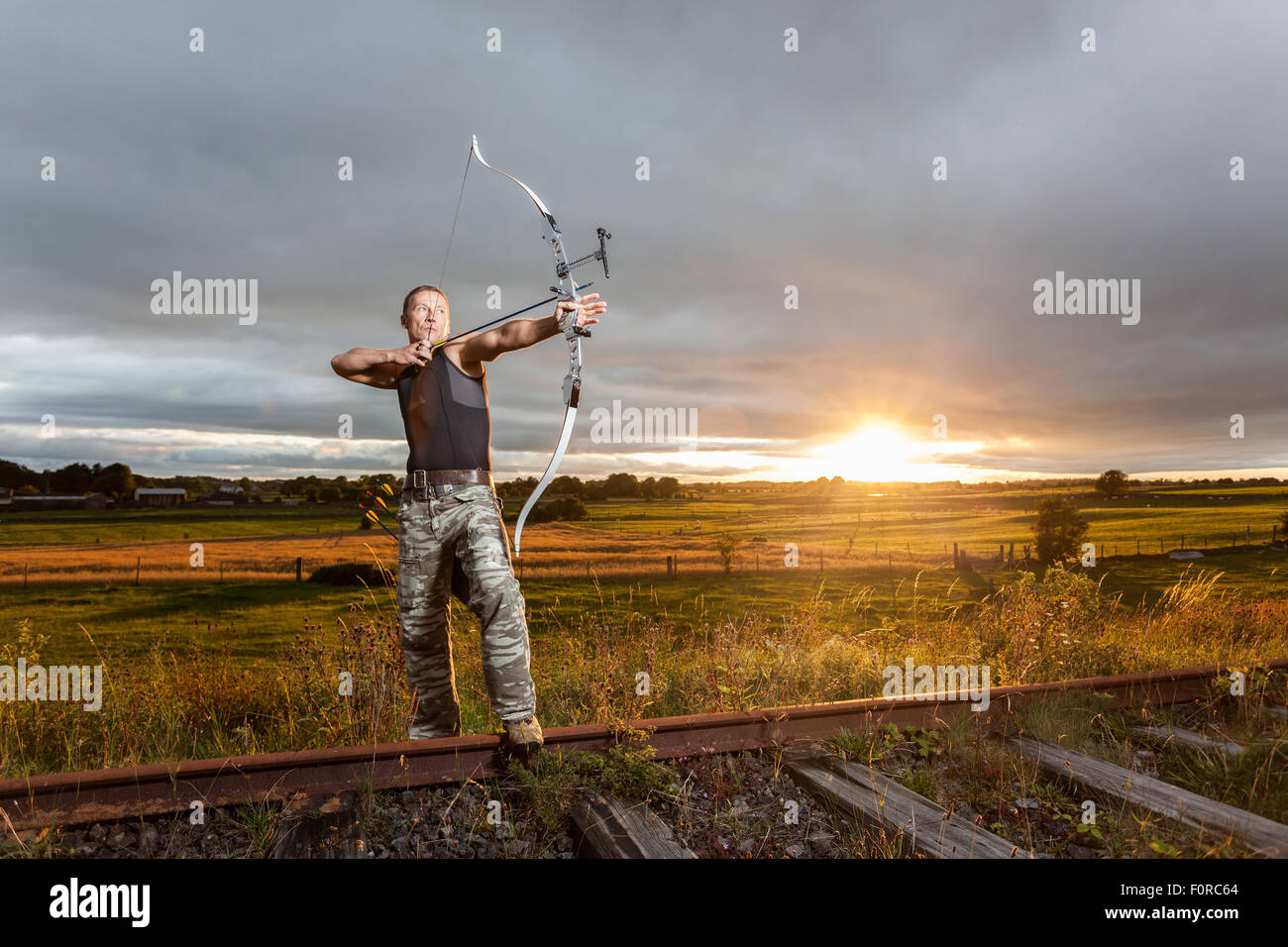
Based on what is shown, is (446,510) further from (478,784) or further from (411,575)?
(478,784)

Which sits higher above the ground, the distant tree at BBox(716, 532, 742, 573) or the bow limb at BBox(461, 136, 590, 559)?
the bow limb at BBox(461, 136, 590, 559)

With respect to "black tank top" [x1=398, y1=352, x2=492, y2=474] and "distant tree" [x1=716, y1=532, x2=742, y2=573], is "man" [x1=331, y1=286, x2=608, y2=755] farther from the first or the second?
"distant tree" [x1=716, y1=532, x2=742, y2=573]

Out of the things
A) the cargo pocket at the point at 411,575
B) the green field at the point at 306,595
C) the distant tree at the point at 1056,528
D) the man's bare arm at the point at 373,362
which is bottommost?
the green field at the point at 306,595

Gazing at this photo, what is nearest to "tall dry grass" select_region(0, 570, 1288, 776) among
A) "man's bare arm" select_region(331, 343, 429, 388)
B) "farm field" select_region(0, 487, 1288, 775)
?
"farm field" select_region(0, 487, 1288, 775)


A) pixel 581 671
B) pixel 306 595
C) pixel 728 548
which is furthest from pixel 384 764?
pixel 306 595

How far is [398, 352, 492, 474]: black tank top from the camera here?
15.1 ft

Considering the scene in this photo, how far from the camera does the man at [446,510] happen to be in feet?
14.4

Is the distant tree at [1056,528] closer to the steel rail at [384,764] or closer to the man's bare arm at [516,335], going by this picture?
the steel rail at [384,764]

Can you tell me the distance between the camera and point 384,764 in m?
3.99

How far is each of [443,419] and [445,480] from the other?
41 cm

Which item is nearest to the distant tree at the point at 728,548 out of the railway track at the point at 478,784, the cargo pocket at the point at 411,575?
the railway track at the point at 478,784
